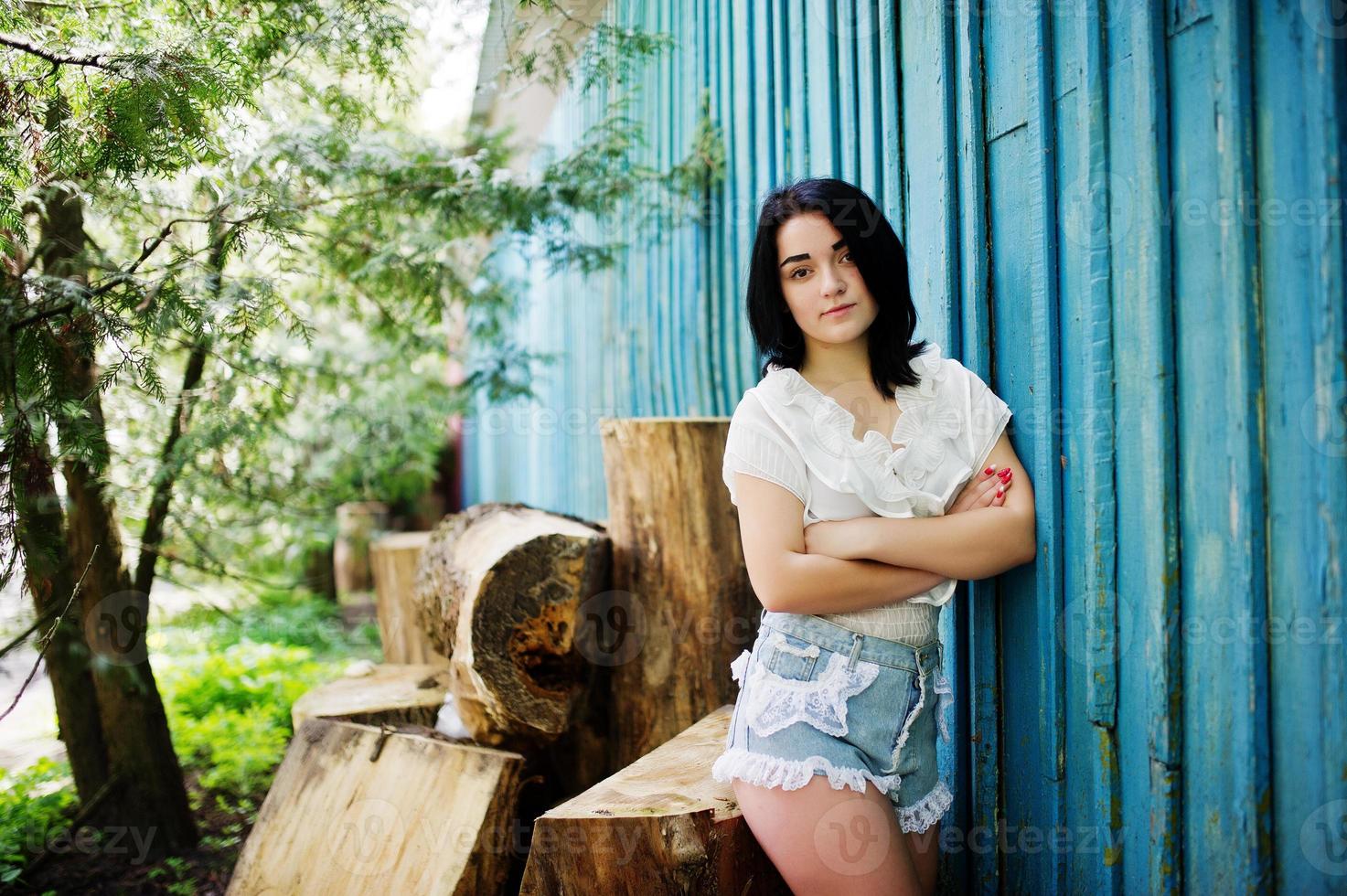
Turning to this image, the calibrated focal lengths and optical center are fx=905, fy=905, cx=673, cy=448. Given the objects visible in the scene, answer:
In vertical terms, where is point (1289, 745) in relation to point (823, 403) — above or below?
below

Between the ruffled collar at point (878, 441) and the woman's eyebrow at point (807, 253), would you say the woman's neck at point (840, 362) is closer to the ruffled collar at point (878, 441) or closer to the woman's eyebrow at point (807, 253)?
the ruffled collar at point (878, 441)

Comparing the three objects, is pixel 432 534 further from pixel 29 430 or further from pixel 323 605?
pixel 323 605

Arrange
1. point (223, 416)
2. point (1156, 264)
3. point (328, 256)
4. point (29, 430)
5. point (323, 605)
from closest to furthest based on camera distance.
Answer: point (1156, 264) < point (29, 430) < point (223, 416) < point (328, 256) < point (323, 605)

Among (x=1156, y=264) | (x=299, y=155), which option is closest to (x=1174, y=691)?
(x=1156, y=264)

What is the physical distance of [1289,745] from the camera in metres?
1.53

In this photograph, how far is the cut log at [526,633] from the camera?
9.69ft

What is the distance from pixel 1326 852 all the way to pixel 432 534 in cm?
332

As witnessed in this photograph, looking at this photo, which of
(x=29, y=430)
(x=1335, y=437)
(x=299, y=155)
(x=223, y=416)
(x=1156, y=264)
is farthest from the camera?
(x=223, y=416)

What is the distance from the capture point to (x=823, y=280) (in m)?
2.09

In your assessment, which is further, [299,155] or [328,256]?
[328,256]

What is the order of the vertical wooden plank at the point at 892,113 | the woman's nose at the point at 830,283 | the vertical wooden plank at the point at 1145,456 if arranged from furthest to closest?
the vertical wooden plank at the point at 892,113 → the woman's nose at the point at 830,283 → the vertical wooden plank at the point at 1145,456

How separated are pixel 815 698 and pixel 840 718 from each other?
0.07 m

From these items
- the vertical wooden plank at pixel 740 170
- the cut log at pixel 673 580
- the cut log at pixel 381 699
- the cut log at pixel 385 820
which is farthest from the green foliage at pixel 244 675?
the vertical wooden plank at pixel 740 170

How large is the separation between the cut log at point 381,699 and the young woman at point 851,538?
6.64ft
